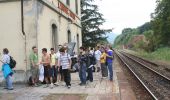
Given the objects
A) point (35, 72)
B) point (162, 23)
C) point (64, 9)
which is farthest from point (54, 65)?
point (162, 23)

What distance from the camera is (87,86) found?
15.6 m

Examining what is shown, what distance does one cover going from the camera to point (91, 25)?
4231 centimetres

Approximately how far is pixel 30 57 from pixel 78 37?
15.5 meters

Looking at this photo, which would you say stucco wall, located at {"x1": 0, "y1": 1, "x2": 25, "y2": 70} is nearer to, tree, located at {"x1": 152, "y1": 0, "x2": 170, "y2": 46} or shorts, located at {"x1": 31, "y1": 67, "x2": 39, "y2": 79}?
shorts, located at {"x1": 31, "y1": 67, "x2": 39, "y2": 79}

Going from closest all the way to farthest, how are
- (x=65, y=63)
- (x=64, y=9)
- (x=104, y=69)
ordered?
(x=65, y=63) → (x=104, y=69) → (x=64, y=9)

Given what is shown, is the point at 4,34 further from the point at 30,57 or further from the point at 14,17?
the point at 30,57

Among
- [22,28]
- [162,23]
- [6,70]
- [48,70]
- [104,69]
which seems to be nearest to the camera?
[6,70]

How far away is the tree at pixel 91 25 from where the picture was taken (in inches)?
1663

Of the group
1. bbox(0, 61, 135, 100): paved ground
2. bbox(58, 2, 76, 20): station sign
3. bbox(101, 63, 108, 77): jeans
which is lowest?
bbox(0, 61, 135, 100): paved ground

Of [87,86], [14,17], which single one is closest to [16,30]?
[14,17]

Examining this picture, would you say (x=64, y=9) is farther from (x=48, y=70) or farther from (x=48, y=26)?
(x=48, y=70)

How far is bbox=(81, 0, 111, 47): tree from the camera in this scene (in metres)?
42.2

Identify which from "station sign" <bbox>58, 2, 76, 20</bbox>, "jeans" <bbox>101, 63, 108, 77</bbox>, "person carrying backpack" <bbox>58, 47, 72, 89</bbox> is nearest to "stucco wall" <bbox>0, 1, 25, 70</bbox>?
"person carrying backpack" <bbox>58, 47, 72, 89</bbox>

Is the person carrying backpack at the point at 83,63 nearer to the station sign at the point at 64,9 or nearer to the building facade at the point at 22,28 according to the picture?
the building facade at the point at 22,28
